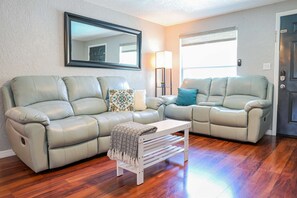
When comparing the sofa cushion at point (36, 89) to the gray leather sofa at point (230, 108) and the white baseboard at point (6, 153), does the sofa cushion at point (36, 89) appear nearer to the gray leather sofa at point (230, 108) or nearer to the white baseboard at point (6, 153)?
the white baseboard at point (6, 153)

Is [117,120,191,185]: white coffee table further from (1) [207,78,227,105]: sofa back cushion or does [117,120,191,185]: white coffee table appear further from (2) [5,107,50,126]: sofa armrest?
(1) [207,78,227,105]: sofa back cushion

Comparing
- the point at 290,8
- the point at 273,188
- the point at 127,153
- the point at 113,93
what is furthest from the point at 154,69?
the point at 273,188

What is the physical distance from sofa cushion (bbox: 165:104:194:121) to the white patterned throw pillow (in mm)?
968

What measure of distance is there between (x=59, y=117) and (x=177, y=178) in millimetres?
1584

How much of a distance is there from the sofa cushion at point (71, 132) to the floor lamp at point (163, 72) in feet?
7.96

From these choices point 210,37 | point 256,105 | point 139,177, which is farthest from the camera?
point 210,37

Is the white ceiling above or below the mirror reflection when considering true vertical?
above

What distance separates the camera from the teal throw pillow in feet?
13.1

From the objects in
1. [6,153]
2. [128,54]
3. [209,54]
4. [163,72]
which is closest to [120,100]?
[128,54]

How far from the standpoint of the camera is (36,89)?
8.45ft

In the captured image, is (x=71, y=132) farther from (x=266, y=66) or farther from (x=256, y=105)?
(x=266, y=66)

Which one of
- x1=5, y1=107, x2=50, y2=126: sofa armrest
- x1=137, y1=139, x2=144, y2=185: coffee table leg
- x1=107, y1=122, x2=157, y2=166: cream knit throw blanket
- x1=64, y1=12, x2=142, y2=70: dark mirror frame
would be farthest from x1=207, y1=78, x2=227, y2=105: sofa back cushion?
x1=5, y1=107, x2=50, y2=126: sofa armrest

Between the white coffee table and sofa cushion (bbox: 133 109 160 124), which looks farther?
sofa cushion (bbox: 133 109 160 124)

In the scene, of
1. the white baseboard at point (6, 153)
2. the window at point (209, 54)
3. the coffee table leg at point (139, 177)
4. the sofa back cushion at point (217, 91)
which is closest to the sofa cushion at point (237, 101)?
the sofa back cushion at point (217, 91)
